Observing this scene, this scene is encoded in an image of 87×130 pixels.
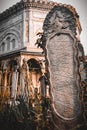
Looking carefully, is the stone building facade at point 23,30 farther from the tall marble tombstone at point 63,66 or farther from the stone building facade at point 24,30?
the tall marble tombstone at point 63,66

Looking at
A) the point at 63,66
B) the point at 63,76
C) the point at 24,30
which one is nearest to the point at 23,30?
the point at 24,30

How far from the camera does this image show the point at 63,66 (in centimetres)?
539

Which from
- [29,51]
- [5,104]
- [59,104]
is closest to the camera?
[59,104]

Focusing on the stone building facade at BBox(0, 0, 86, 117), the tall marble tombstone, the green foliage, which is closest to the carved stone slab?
the tall marble tombstone

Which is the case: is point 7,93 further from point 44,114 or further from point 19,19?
point 19,19

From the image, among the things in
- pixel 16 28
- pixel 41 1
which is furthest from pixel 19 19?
pixel 41 1

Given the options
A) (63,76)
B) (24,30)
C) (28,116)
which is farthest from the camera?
(24,30)

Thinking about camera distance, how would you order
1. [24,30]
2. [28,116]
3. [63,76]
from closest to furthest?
1. [63,76]
2. [28,116]
3. [24,30]

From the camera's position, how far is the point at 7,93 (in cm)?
728

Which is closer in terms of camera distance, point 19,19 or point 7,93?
point 7,93

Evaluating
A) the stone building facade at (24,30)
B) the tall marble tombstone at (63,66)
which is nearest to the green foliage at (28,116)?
the tall marble tombstone at (63,66)

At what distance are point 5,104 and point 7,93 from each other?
1.28 ft

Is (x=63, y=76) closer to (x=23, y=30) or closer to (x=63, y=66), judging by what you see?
(x=63, y=66)

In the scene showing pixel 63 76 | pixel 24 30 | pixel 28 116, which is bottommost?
pixel 28 116
